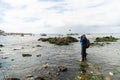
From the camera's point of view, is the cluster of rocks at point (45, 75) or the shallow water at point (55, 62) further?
the shallow water at point (55, 62)

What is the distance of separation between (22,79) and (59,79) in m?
3.27

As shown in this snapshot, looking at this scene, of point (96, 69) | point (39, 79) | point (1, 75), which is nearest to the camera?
point (39, 79)

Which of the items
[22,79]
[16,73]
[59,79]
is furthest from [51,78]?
[16,73]

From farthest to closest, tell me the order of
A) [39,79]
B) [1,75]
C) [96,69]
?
[96,69] → [1,75] → [39,79]

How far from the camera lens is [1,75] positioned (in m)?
20.2

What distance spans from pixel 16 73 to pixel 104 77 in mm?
8804

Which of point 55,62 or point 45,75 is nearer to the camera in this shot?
point 45,75

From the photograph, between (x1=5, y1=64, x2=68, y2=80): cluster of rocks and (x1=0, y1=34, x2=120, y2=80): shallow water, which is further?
(x1=0, y1=34, x2=120, y2=80): shallow water

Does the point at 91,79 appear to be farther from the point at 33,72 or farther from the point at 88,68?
the point at 33,72

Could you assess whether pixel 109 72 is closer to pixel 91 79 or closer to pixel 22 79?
pixel 91 79

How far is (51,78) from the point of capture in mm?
18641

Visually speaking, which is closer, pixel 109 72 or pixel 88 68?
pixel 109 72

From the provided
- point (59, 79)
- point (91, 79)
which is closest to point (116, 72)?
point (91, 79)

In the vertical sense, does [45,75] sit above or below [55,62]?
below
